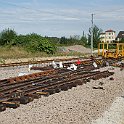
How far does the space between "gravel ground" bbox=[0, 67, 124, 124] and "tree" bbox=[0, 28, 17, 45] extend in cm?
3866

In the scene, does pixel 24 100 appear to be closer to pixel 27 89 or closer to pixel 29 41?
pixel 27 89

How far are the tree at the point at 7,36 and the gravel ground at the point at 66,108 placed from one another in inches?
1522

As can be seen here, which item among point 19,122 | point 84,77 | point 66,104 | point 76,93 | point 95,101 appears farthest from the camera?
point 84,77

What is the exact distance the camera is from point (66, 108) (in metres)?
9.91

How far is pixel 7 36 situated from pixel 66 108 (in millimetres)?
42828

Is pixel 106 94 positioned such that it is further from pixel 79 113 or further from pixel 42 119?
pixel 42 119

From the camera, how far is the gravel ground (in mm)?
8531

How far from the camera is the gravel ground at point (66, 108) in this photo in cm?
853

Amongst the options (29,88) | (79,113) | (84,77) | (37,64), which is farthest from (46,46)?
(79,113)

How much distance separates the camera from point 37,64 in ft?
90.9

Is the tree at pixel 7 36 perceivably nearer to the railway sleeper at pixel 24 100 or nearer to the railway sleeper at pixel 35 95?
the railway sleeper at pixel 35 95

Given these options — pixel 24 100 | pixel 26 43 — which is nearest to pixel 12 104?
pixel 24 100

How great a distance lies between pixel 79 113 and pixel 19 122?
1849 mm

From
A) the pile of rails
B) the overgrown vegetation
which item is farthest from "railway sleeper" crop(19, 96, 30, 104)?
the overgrown vegetation
